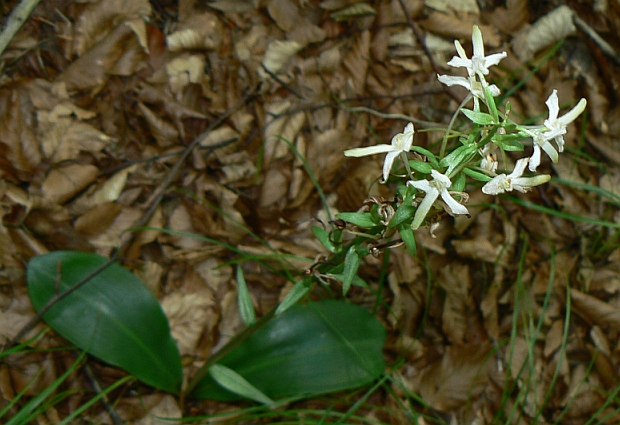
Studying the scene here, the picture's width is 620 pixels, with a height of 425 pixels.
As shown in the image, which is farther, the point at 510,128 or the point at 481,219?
the point at 481,219

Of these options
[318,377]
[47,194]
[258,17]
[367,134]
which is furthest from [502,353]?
[47,194]

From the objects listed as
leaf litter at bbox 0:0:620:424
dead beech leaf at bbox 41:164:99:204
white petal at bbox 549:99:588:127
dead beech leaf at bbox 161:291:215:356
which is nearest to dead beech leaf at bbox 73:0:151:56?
leaf litter at bbox 0:0:620:424

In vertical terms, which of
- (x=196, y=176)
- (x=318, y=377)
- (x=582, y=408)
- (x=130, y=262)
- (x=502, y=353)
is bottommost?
(x=582, y=408)

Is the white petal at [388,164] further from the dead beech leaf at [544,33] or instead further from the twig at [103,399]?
the dead beech leaf at [544,33]

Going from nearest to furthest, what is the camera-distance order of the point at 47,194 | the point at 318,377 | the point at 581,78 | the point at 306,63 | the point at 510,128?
the point at 510,128, the point at 318,377, the point at 47,194, the point at 306,63, the point at 581,78

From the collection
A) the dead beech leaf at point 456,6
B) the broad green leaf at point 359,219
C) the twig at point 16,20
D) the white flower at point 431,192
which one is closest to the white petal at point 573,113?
the white flower at point 431,192

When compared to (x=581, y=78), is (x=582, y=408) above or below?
below

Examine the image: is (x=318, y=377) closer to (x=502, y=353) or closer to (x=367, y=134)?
(x=502, y=353)

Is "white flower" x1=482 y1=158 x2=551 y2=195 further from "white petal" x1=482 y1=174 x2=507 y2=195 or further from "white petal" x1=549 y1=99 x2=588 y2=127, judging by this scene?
"white petal" x1=549 y1=99 x2=588 y2=127
